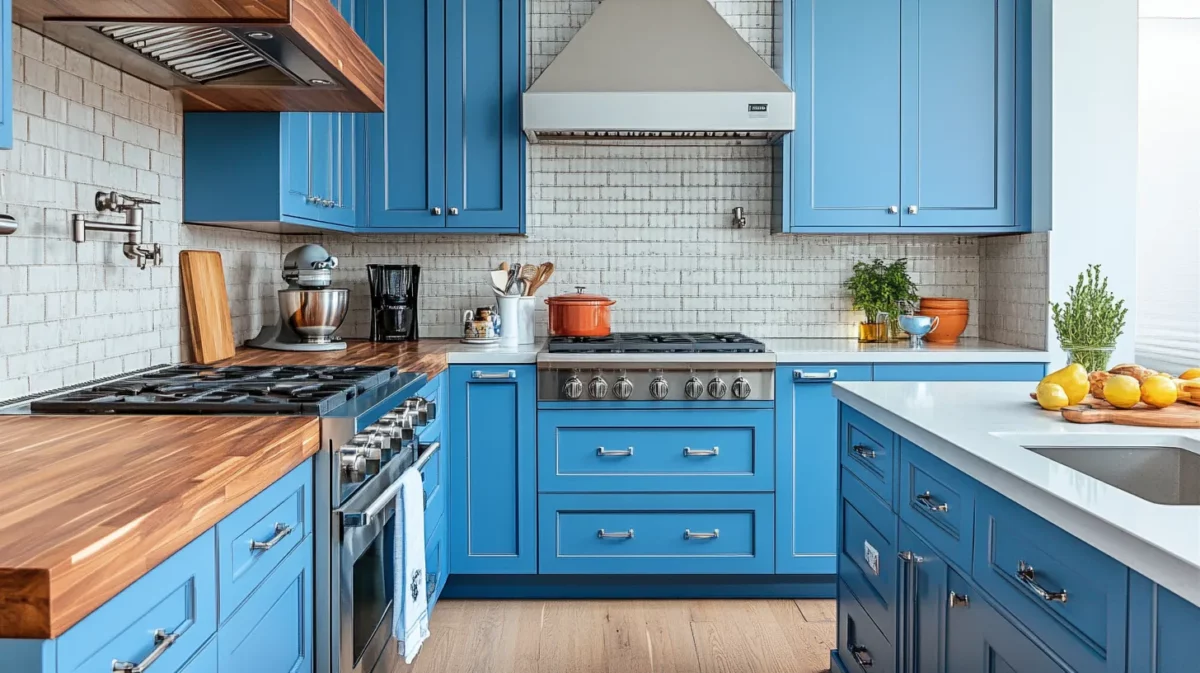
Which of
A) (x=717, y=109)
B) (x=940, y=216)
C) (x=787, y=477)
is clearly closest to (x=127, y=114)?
(x=717, y=109)

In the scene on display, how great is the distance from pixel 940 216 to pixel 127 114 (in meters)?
2.89

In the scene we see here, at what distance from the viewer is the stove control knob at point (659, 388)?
3.49m

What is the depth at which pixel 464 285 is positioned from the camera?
13.8 feet

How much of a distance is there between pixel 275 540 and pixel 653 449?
202 centimetres

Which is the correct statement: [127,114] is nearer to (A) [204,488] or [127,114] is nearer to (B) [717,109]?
(A) [204,488]

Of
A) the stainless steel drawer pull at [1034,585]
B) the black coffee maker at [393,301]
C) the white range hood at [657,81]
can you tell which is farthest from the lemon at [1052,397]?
the black coffee maker at [393,301]

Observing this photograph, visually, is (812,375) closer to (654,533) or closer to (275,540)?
(654,533)

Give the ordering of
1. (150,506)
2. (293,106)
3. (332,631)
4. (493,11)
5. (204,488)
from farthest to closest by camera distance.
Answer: (493,11), (293,106), (332,631), (204,488), (150,506)

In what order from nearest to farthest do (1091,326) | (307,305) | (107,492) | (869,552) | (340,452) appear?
(107,492), (340,452), (1091,326), (869,552), (307,305)

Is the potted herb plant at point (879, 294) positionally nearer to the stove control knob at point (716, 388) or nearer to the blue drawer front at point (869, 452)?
the stove control knob at point (716, 388)

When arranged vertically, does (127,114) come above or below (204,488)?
above

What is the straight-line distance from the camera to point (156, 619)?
1.21 metres

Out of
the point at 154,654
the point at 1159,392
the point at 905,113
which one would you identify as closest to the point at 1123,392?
the point at 1159,392

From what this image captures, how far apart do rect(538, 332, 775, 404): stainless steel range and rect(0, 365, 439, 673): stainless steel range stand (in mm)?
928
